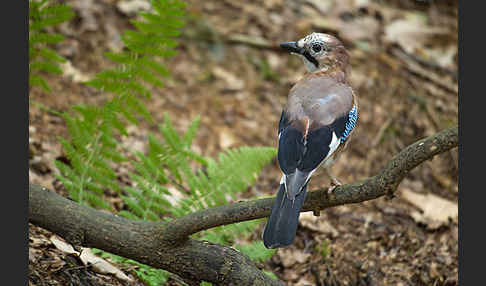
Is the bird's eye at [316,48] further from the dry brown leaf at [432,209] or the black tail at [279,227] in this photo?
the dry brown leaf at [432,209]


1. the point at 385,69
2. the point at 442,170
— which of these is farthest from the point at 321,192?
the point at 385,69

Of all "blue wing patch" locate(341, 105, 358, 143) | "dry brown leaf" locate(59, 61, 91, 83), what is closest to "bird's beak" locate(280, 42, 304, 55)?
"blue wing patch" locate(341, 105, 358, 143)

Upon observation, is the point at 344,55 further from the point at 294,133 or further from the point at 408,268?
the point at 408,268

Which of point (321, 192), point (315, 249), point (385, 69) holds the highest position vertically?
point (321, 192)

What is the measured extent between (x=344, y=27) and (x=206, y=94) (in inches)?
102

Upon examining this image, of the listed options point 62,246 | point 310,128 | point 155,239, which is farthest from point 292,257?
point 62,246

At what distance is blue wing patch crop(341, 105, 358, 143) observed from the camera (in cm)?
379

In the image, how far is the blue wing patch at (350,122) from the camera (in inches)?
149

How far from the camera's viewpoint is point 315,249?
535 cm

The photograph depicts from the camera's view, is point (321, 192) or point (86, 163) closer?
point (321, 192)

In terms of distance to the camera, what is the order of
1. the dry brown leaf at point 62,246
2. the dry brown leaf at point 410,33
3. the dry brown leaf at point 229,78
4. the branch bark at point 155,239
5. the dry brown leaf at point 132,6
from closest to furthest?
the branch bark at point 155,239 → the dry brown leaf at point 62,246 → the dry brown leaf at point 132,6 → the dry brown leaf at point 229,78 → the dry brown leaf at point 410,33

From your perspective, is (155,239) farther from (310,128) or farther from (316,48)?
(316,48)

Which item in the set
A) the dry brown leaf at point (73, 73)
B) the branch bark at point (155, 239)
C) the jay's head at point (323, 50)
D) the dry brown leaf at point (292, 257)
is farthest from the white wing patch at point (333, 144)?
the dry brown leaf at point (73, 73)

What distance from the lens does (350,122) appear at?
152 inches
